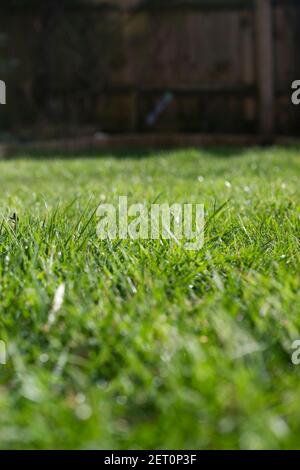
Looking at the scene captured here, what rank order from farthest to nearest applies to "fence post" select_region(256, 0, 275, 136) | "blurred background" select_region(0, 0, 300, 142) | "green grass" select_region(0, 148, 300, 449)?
"blurred background" select_region(0, 0, 300, 142) < "fence post" select_region(256, 0, 275, 136) < "green grass" select_region(0, 148, 300, 449)

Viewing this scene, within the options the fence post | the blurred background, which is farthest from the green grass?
the blurred background

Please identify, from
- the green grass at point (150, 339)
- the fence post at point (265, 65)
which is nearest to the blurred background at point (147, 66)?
the fence post at point (265, 65)

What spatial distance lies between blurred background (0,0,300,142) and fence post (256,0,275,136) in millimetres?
229

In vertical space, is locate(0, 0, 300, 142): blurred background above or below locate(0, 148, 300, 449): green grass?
above

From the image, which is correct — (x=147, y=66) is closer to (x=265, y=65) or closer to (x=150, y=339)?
(x=265, y=65)

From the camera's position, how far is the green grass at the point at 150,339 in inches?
30.3

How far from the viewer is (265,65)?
23.4ft

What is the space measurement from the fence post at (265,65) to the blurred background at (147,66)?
9.0 inches

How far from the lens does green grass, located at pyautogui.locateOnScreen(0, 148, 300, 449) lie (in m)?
0.77

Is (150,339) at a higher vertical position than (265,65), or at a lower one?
lower

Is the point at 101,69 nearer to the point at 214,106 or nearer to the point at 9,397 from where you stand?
the point at 214,106

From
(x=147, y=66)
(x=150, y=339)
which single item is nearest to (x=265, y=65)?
(x=147, y=66)

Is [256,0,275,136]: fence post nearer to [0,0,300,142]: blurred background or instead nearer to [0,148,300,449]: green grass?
[0,0,300,142]: blurred background

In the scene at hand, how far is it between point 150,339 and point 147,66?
7101 mm
